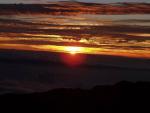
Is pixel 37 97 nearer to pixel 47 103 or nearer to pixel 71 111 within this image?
pixel 47 103

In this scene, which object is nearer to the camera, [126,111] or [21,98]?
[126,111]

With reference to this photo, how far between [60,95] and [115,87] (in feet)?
9.86

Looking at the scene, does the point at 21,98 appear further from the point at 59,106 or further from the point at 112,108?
the point at 112,108

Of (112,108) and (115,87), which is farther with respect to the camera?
(115,87)

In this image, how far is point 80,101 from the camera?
30.6 m

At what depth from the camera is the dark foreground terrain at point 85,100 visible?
29.0m

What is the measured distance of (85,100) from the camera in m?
30.9

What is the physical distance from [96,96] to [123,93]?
150 cm

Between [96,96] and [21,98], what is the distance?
13.2 feet

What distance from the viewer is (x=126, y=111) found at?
28438 mm

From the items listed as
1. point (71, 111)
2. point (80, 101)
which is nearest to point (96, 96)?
point (80, 101)

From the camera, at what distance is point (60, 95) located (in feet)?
105

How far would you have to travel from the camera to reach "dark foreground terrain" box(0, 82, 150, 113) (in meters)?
29.0

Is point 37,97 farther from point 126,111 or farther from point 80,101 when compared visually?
point 126,111
